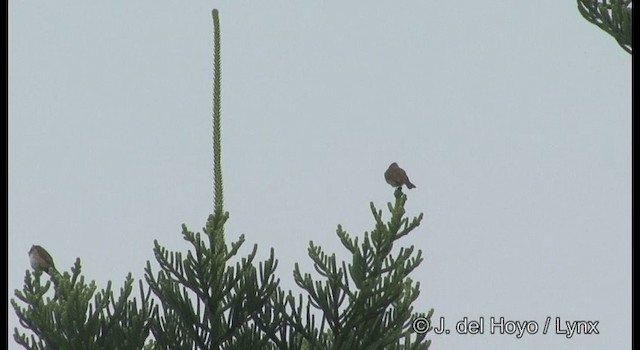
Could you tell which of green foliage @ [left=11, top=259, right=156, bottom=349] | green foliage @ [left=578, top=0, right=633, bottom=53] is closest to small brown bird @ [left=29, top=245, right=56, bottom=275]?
green foliage @ [left=11, top=259, right=156, bottom=349]

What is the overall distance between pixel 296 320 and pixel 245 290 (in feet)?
1.11

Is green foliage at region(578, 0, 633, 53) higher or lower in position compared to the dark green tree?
higher

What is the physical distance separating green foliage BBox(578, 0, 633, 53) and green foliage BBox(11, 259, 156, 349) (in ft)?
9.81

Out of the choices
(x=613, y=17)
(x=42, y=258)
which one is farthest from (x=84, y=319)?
(x=613, y=17)

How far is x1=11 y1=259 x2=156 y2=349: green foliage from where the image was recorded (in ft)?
29.0

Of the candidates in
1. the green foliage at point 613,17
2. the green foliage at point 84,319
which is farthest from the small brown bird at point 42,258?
the green foliage at point 613,17

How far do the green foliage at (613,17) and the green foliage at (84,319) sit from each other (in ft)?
9.81

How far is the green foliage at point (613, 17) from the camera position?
8.48m

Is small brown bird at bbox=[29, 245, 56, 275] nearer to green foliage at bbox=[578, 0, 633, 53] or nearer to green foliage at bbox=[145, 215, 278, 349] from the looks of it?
green foliage at bbox=[145, 215, 278, 349]

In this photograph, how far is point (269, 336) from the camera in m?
8.88

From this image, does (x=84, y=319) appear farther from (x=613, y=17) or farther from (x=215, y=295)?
(x=613, y=17)

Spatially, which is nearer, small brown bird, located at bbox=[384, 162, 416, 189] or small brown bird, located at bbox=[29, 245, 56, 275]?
small brown bird, located at bbox=[384, 162, 416, 189]

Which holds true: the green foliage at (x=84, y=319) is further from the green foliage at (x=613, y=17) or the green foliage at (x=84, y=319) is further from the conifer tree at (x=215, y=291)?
the green foliage at (x=613, y=17)
